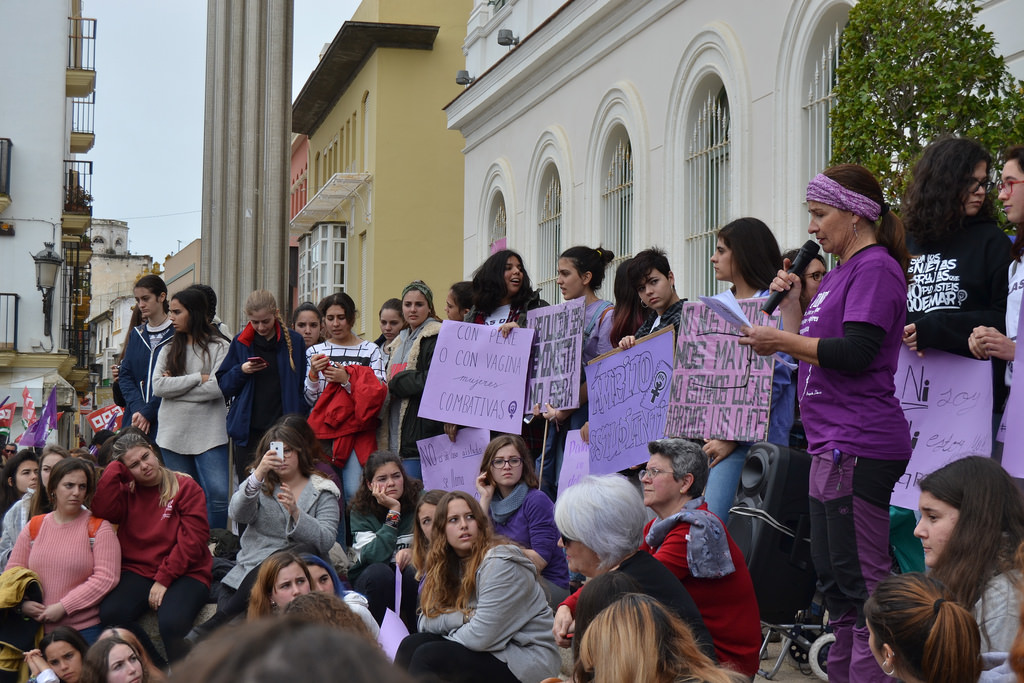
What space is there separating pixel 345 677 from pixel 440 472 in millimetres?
7163

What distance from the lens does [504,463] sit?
22.6 ft

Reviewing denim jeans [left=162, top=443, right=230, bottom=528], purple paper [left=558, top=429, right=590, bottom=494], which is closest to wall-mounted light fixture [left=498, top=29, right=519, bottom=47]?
denim jeans [left=162, top=443, right=230, bottom=528]

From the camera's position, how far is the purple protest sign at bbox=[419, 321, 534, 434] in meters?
7.89

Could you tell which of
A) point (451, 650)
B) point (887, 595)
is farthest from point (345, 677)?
point (451, 650)

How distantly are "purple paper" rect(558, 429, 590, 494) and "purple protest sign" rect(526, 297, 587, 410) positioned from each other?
0.65 ft

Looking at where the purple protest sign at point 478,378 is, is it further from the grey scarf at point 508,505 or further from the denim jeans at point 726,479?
the denim jeans at point 726,479

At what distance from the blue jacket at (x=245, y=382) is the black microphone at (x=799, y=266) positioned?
4647mm

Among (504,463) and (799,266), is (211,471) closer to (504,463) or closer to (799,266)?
(504,463)

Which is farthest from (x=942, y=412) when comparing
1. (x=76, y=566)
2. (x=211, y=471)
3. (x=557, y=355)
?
(x=211, y=471)

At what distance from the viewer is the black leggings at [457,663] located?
19.0ft

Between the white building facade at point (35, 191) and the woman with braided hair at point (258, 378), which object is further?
the white building facade at point (35, 191)

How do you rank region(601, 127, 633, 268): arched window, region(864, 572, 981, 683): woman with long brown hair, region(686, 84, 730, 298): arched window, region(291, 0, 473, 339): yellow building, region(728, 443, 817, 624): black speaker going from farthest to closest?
region(291, 0, 473, 339): yellow building
region(601, 127, 633, 268): arched window
region(686, 84, 730, 298): arched window
region(728, 443, 817, 624): black speaker
region(864, 572, 981, 683): woman with long brown hair

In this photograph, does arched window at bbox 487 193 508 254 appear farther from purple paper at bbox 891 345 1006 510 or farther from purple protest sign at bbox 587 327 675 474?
purple paper at bbox 891 345 1006 510

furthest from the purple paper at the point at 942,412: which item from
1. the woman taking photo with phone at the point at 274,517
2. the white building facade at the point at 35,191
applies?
the white building facade at the point at 35,191
